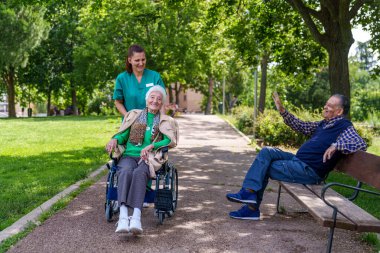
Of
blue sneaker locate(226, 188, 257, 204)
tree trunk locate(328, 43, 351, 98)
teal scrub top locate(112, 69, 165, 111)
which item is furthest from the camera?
tree trunk locate(328, 43, 351, 98)

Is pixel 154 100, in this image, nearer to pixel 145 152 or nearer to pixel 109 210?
pixel 145 152

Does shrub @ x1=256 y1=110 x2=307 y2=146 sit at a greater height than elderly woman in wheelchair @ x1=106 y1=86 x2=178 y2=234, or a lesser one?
lesser

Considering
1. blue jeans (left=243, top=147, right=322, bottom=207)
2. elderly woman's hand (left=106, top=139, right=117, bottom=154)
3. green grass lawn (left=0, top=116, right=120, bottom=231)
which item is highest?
elderly woman's hand (left=106, top=139, right=117, bottom=154)

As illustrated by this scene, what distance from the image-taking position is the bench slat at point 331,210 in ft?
12.6

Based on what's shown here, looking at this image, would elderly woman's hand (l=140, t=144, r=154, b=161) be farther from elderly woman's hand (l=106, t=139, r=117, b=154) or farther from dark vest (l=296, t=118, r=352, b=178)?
dark vest (l=296, t=118, r=352, b=178)

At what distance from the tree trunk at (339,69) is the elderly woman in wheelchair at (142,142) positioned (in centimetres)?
611

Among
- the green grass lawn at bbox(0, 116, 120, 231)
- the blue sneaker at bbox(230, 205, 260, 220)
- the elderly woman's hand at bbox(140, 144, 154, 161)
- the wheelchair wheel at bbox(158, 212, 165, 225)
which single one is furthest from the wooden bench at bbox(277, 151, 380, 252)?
the green grass lawn at bbox(0, 116, 120, 231)

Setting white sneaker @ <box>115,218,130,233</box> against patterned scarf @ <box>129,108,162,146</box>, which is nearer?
white sneaker @ <box>115,218,130,233</box>

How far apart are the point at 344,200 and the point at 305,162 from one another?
0.79 meters

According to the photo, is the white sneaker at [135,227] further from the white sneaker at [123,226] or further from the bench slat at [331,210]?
the bench slat at [331,210]

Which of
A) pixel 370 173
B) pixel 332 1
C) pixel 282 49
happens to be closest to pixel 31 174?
pixel 370 173

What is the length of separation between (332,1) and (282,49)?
15.5 ft

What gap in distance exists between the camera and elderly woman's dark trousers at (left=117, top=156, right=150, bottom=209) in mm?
4652

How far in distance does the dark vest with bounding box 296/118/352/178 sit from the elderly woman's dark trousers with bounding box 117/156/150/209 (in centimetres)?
185
